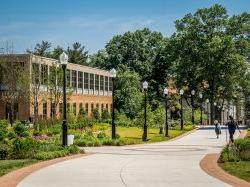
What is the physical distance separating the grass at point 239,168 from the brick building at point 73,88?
41790mm

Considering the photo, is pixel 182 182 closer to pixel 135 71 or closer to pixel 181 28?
pixel 181 28

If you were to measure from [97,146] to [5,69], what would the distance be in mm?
33328

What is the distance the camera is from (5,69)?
6228 centimetres

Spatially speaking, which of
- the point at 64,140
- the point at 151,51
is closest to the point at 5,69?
the point at 64,140

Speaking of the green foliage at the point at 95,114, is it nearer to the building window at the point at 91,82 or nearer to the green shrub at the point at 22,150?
the building window at the point at 91,82

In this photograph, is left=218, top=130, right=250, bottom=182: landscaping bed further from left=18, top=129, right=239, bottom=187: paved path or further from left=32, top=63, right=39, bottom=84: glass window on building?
left=32, top=63, right=39, bottom=84: glass window on building

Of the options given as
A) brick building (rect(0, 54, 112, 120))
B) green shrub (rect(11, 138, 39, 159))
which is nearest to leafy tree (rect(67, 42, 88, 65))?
brick building (rect(0, 54, 112, 120))

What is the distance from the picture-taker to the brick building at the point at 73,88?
62987 mm

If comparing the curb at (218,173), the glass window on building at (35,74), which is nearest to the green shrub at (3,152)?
the curb at (218,173)

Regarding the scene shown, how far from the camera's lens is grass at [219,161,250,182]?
16.9 meters

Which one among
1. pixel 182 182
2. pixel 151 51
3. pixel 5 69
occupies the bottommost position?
pixel 182 182

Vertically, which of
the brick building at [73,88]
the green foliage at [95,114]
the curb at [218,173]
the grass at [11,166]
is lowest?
the curb at [218,173]

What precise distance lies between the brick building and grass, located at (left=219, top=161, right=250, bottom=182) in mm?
41790

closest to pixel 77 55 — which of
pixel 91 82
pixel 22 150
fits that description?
pixel 91 82
